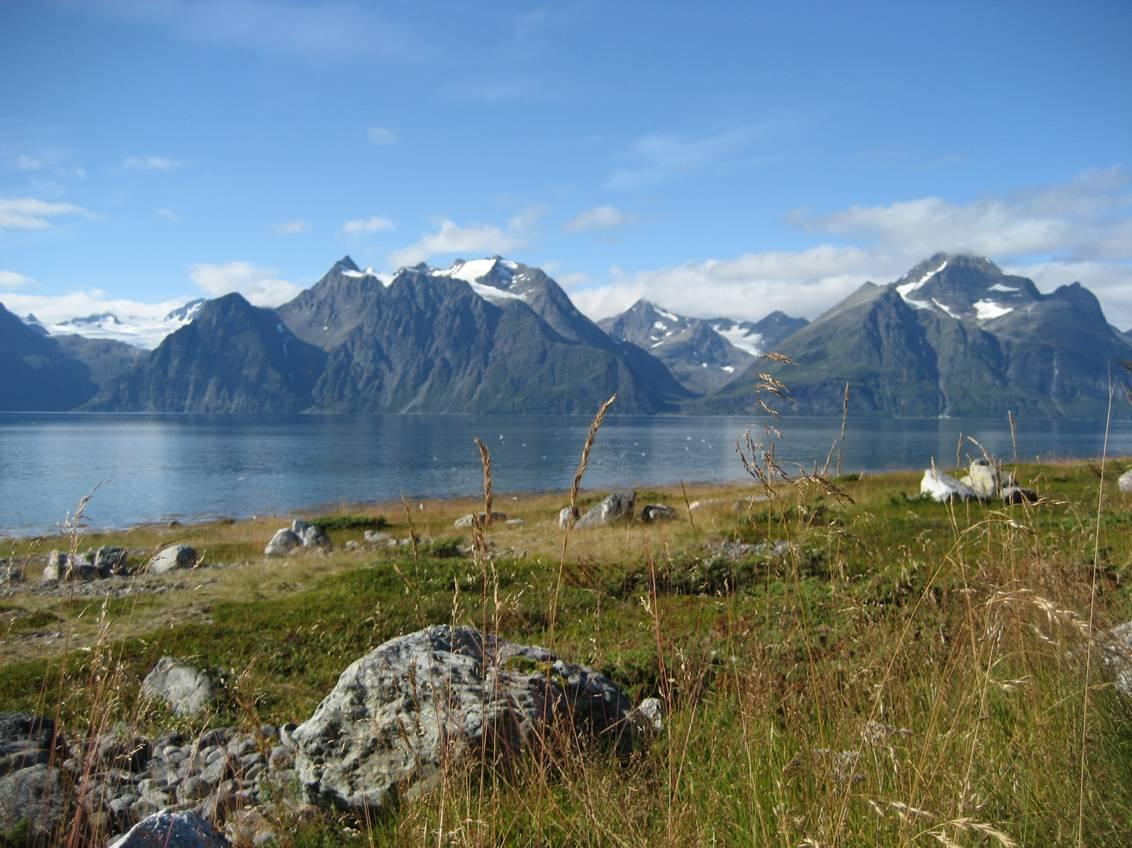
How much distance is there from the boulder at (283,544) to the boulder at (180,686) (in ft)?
59.9

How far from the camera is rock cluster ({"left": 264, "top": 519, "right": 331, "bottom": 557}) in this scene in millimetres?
26875

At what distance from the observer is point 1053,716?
415 centimetres

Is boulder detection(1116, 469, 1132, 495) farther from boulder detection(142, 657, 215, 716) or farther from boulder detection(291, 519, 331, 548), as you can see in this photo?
boulder detection(291, 519, 331, 548)

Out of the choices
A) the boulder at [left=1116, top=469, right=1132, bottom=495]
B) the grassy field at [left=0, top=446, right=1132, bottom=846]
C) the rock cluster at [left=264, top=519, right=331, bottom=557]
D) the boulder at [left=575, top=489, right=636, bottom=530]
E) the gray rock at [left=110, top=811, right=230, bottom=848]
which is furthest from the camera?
the rock cluster at [left=264, top=519, right=331, bottom=557]

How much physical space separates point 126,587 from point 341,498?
39.6 m

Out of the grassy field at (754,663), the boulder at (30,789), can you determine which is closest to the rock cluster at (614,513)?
the grassy field at (754,663)

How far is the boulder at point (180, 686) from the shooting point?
8.05m

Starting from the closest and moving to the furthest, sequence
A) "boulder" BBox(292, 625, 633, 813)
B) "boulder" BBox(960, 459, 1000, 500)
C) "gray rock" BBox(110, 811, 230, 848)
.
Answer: "gray rock" BBox(110, 811, 230, 848) → "boulder" BBox(292, 625, 633, 813) → "boulder" BBox(960, 459, 1000, 500)

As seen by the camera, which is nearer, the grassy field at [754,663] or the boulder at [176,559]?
the grassy field at [754,663]

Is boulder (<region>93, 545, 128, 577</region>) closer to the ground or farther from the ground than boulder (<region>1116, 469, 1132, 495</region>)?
closer to the ground

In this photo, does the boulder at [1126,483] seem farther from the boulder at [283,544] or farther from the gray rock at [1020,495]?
the boulder at [283,544]

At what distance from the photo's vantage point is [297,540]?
2791 centimetres


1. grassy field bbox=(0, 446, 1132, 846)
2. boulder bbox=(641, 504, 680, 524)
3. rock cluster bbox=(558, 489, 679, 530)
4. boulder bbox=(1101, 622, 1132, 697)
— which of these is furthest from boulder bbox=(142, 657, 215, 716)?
rock cluster bbox=(558, 489, 679, 530)

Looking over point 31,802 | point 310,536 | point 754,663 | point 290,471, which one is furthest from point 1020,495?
point 290,471
